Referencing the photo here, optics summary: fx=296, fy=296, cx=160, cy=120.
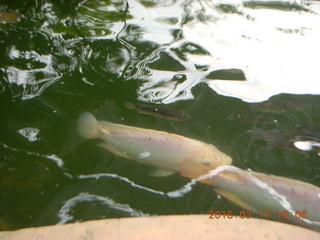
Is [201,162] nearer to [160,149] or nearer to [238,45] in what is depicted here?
[160,149]

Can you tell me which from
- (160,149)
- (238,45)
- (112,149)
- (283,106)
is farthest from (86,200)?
(238,45)

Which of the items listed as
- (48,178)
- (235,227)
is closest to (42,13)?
(48,178)

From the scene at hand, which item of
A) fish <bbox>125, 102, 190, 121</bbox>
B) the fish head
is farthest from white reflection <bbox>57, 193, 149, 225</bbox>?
fish <bbox>125, 102, 190, 121</bbox>

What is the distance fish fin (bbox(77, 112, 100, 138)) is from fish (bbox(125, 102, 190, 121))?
409mm

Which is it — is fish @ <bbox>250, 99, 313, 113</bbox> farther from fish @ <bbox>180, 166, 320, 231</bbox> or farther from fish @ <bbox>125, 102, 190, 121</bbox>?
fish @ <bbox>180, 166, 320, 231</bbox>

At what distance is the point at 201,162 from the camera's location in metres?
2.28

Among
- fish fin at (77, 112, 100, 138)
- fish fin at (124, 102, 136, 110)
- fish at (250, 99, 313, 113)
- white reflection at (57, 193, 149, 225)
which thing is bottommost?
white reflection at (57, 193, 149, 225)

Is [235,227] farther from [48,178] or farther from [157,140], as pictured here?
[48,178]

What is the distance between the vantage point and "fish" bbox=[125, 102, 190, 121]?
8.75ft

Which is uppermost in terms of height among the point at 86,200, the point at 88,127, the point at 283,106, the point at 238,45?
the point at 238,45

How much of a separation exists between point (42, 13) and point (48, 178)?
10.1 ft

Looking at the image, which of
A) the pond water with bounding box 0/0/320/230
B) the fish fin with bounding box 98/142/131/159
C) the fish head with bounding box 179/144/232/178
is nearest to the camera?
the pond water with bounding box 0/0/320/230

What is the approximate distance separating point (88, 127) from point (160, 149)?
668 mm

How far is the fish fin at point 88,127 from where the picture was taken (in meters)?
2.52
